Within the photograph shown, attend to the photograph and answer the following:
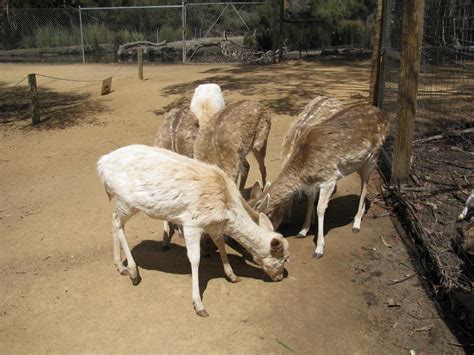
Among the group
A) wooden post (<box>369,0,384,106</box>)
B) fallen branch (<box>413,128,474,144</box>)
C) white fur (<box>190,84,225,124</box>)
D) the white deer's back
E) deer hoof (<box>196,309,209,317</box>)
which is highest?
wooden post (<box>369,0,384,106</box>)

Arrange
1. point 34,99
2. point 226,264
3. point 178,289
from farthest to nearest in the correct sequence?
point 34,99 → point 226,264 → point 178,289

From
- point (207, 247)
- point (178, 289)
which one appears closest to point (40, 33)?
point (207, 247)

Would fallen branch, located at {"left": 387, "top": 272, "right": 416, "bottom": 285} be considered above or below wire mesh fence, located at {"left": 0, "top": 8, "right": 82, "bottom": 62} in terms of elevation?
below

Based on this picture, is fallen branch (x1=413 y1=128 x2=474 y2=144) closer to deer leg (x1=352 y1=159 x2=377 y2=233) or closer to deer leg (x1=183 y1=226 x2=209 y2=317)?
deer leg (x1=352 y1=159 x2=377 y2=233)

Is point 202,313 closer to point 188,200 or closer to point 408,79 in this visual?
point 188,200

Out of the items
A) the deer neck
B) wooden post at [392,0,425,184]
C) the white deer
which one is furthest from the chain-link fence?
the deer neck

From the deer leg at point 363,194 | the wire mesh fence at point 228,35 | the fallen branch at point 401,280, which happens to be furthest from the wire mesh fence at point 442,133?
the wire mesh fence at point 228,35

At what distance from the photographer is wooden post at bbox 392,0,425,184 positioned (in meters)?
5.54

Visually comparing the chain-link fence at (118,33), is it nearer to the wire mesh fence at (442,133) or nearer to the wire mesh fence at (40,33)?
the wire mesh fence at (40,33)

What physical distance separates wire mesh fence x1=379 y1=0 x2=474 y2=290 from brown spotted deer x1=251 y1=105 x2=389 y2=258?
74 centimetres

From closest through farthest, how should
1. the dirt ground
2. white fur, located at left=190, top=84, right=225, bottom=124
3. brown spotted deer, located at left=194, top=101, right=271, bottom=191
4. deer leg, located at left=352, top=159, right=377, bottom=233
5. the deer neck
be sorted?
the dirt ground < the deer neck < deer leg, located at left=352, top=159, right=377, bottom=233 < brown spotted deer, located at left=194, top=101, right=271, bottom=191 < white fur, located at left=190, top=84, right=225, bottom=124

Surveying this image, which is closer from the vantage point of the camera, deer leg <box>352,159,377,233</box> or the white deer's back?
the white deer's back

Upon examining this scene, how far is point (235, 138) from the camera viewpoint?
602cm

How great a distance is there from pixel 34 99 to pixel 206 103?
15.3 feet
